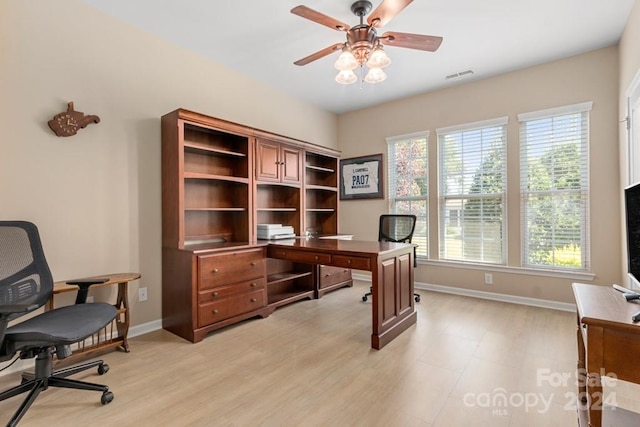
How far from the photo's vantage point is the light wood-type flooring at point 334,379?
1664mm

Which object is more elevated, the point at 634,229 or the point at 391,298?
the point at 634,229

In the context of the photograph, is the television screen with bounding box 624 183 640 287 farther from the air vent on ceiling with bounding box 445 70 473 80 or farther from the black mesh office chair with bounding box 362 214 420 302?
the air vent on ceiling with bounding box 445 70 473 80

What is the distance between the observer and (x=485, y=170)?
3.92 metres

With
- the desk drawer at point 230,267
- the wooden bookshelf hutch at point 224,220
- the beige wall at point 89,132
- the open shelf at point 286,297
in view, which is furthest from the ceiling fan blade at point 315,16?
the open shelf at point 286,297

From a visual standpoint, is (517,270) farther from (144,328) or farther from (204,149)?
(144,328)

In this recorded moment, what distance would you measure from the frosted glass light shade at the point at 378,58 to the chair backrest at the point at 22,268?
8.70ft

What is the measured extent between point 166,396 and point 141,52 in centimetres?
290

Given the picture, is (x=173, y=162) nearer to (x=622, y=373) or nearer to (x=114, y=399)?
(x=114, y=399)

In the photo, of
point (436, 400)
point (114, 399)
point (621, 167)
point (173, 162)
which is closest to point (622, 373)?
point (436, 400)

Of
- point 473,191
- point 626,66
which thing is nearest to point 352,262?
point 473,191

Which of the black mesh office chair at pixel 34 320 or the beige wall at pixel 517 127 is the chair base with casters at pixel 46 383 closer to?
the black mesh office chair at pixel 34 320

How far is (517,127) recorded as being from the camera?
12.0ft

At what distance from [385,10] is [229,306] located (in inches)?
108

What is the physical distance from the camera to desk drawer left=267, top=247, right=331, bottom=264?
2823 mm
